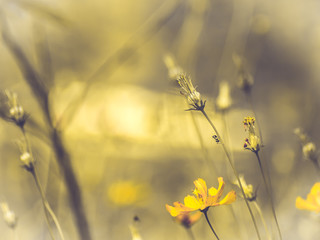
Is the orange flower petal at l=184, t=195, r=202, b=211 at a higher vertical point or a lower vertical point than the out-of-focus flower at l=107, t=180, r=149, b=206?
lower

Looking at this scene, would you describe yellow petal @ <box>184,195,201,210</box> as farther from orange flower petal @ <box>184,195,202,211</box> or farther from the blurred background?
the blurred background

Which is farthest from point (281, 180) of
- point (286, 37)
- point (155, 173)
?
point (286, 37)

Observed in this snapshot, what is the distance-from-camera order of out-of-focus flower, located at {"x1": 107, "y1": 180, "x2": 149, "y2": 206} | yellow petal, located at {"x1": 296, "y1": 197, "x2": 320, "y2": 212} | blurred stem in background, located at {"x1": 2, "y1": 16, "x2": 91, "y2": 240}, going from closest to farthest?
yellow petal, located at {"x1": 296, "y1": 197, "x2": 320, "y2": 212} < blurred stem in background, located at {"x1": 2, "y1": 16, "x2": 91, "y2": 240} < out-of-focus flower, located at {"x1": 107, "y1": 180, "x2": 149, "y2": 206}

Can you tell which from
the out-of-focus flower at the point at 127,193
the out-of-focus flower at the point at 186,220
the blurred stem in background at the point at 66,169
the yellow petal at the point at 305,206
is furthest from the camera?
the out-of-focus flower at the point at 127,193

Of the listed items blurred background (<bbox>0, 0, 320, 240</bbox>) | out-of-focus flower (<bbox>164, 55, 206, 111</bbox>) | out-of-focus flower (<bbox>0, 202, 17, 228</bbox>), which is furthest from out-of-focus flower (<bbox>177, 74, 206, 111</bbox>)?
blurred background (<bbox>0, 0, 320, 240</bbox>)

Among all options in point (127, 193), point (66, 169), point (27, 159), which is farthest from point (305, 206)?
point (127, 193)

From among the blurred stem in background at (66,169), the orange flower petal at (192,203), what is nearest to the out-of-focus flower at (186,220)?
the orange flower petal at (192,203)

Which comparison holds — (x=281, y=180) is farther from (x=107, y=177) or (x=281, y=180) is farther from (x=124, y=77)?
(x=124, y=77)

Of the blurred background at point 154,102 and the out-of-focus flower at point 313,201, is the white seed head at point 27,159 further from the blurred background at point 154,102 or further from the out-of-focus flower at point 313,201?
the blurred background at point 154,102
